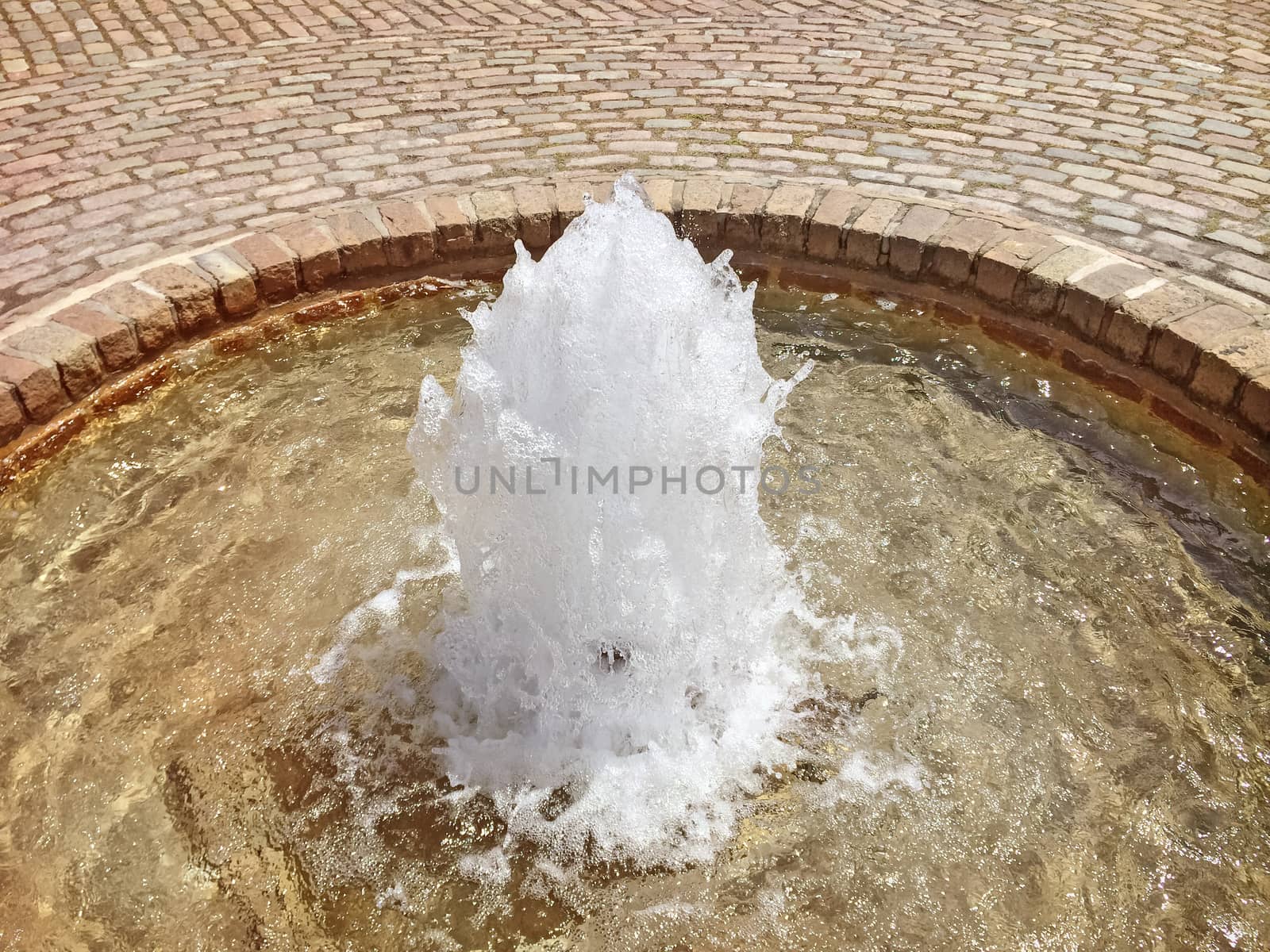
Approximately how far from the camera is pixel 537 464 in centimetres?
222

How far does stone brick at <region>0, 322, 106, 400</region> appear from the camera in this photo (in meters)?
3.27

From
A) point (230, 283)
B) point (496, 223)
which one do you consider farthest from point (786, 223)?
point (230, 283)

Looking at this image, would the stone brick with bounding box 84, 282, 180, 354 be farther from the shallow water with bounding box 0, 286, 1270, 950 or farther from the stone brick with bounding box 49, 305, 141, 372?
the shallow water with bounding box 0, 286, 1270, 950

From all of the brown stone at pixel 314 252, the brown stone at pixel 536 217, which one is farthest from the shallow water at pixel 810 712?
the brown stone at pixel 536 217

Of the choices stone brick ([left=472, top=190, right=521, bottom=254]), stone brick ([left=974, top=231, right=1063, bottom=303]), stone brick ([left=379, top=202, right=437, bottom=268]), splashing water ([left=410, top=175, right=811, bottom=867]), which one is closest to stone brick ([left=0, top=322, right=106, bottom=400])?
stone brick ([left=379, top=202, right=437, bottom=268])

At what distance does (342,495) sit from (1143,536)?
2.44 meters

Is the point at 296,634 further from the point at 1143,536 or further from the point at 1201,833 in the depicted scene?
the point at 1143,536

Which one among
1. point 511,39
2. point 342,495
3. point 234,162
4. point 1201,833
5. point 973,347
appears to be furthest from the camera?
point 511,39

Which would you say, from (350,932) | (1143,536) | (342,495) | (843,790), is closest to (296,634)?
(342,495)

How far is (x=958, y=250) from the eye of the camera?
147 inches

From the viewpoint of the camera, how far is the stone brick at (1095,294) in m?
3.47

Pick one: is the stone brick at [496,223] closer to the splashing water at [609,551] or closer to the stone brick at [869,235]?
the stone brick at [869,235]

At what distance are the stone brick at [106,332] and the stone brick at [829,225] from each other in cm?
257

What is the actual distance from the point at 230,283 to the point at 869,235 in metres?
2.45
